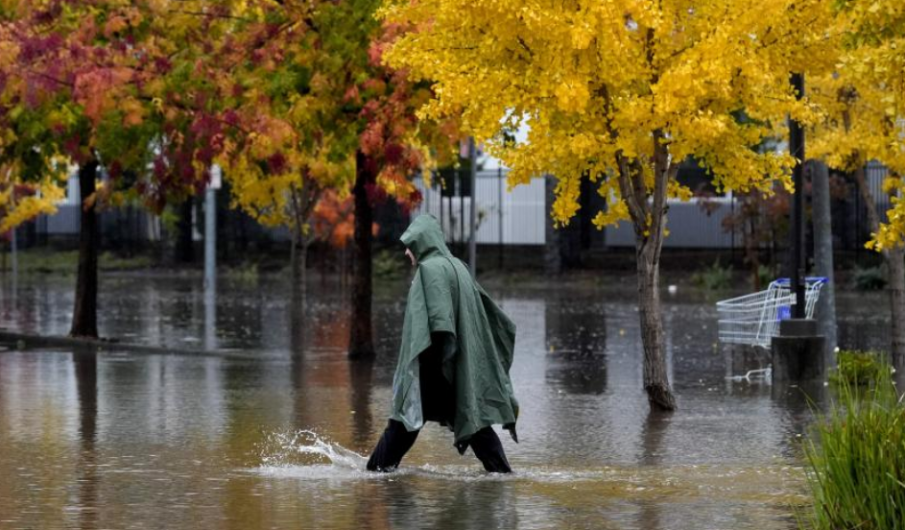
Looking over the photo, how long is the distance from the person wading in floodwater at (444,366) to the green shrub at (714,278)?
3151 cm

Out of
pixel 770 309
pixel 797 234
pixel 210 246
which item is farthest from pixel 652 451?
pixel 210 246

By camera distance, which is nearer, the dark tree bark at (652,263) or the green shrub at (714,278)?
the dark tree bark at (652,263)

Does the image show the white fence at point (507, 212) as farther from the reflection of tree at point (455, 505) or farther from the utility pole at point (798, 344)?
the reflection of tree at point (455, 505)

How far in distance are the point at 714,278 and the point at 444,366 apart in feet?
105

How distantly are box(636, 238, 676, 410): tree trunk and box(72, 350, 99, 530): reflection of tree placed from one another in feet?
17.0

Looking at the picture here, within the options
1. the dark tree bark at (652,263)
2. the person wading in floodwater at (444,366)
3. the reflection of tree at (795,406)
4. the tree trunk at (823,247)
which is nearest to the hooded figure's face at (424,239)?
the person wading in floodwater at (444,366)

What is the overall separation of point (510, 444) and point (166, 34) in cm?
1156

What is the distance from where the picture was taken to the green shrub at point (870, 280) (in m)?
42.5

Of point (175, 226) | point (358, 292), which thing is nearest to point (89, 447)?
point (358, 292)

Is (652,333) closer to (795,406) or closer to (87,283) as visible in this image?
(795,406)

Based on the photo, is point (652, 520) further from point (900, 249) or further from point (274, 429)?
point (900, 249)

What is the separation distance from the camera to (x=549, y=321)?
109ft

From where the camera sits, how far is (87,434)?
50.8 ft

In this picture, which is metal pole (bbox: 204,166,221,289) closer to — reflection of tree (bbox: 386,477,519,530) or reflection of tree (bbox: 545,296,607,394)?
reflection of tree (bbox: 545,296,607,394)
